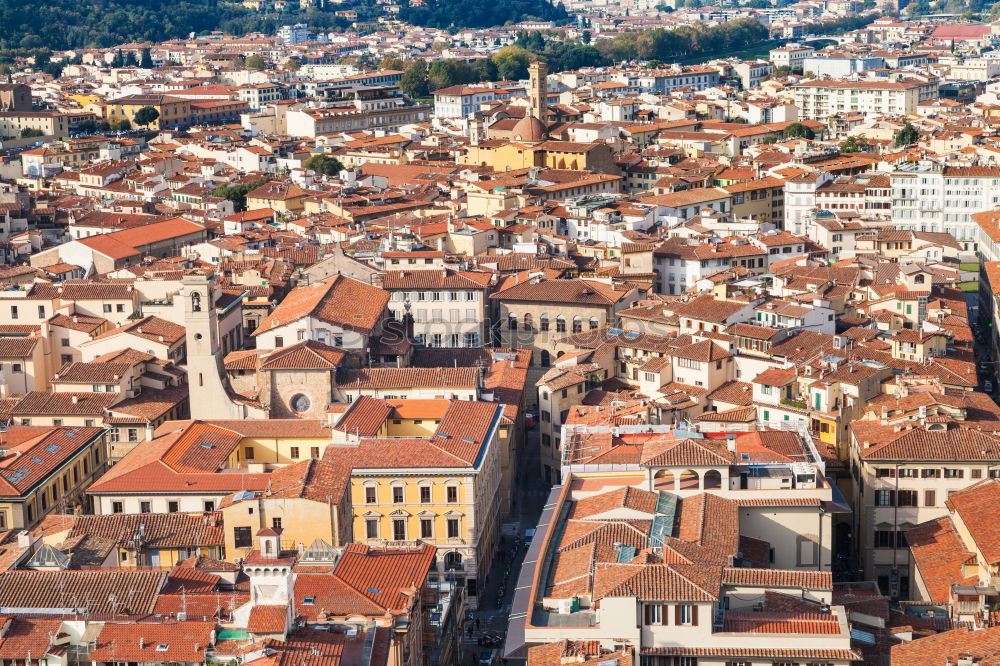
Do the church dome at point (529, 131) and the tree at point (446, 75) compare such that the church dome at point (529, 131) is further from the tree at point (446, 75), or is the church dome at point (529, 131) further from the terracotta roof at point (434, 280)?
the tree at point (446, 75)

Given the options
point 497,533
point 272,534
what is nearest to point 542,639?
point 272,534

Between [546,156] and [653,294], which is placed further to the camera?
[546,156]

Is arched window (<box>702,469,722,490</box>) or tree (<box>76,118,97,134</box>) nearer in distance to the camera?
arched window (<box>702,469,722,490</box>)

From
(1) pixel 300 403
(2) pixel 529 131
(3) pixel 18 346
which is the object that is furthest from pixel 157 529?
(2) pixel 529 131

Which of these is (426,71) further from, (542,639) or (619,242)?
(542,639)

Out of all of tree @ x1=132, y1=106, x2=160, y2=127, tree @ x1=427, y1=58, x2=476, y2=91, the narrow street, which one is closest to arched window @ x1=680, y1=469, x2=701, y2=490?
the narrow street

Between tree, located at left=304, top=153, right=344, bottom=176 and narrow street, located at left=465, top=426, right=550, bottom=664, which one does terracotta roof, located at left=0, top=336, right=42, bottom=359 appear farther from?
tree, located at left=304, top=153, right=344, bottom=176
